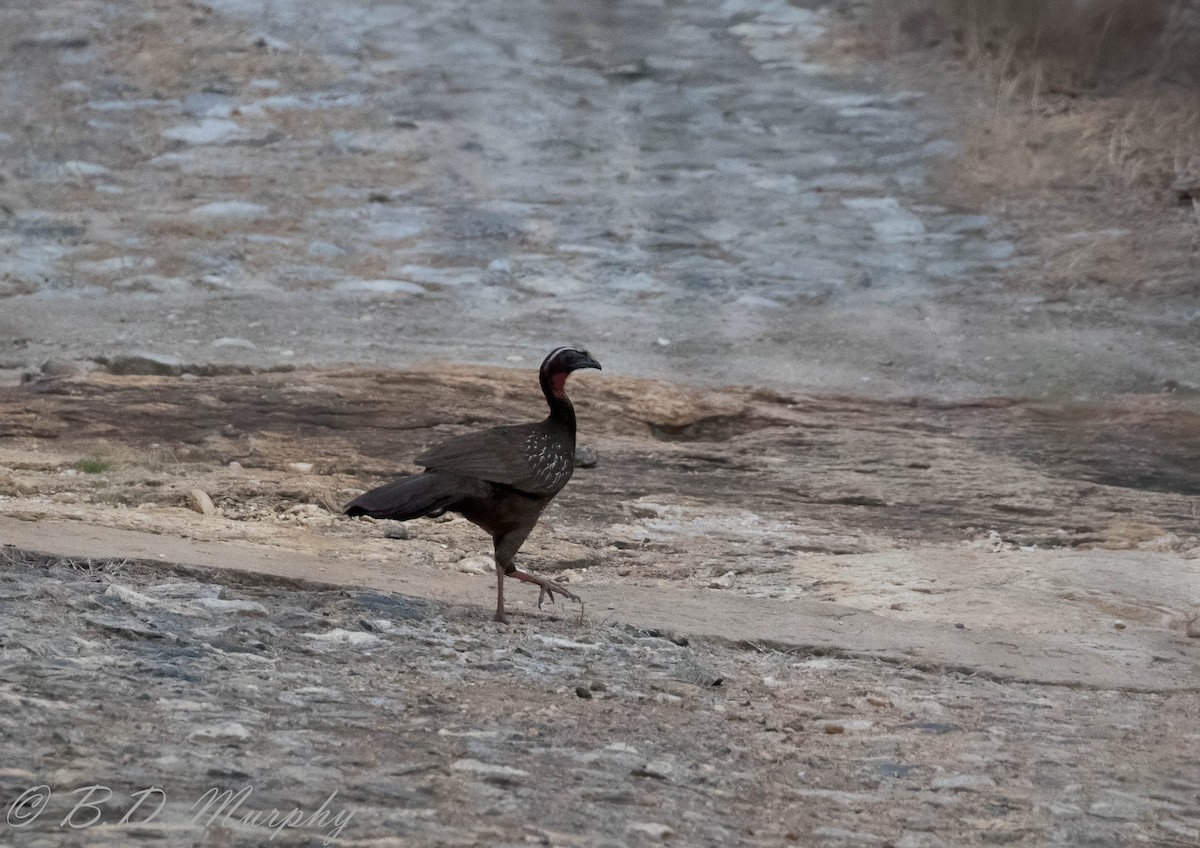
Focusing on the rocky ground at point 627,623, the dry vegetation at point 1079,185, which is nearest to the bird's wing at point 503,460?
the rocky ground at point 627,623

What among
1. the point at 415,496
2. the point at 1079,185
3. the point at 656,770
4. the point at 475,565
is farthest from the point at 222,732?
the point at 1079,185

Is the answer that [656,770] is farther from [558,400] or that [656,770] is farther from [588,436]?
[588,436]

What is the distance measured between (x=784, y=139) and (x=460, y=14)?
10.9 feet

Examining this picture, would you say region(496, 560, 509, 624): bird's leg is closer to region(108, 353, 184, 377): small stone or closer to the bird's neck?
the bird's neck

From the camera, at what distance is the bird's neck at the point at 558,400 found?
525 cm

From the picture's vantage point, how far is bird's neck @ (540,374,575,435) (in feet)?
17.2

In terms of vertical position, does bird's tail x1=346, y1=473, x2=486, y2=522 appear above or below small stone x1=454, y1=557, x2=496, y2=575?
above

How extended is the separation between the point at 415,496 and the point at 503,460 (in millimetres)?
407

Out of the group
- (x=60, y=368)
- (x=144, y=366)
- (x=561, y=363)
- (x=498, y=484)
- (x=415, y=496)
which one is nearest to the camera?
(x=415, y=496)

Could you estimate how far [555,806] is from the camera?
9.95ft

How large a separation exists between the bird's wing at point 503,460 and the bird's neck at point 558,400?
211 mm

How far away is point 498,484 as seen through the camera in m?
4.78
